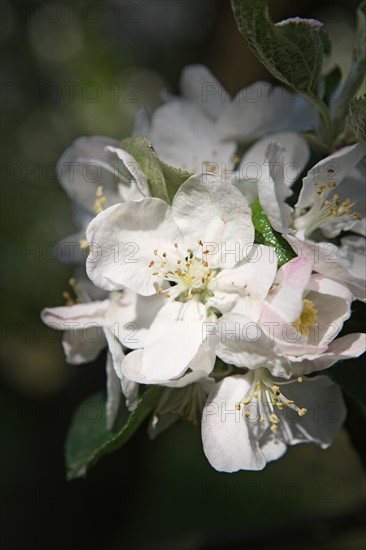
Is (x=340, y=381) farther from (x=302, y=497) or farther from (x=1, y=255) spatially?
(x=302, y=497)

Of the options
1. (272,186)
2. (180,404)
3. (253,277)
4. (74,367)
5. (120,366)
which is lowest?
(74,367)

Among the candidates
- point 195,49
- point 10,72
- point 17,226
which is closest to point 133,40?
point 195,49

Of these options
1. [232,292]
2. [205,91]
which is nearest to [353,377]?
[232,292]

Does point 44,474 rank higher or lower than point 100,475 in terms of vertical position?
higher

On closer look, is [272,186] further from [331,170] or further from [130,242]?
[130,242]

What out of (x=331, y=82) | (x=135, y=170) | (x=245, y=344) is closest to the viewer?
(x=245, y=344)

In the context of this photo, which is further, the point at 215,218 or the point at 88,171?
the point at 88,171

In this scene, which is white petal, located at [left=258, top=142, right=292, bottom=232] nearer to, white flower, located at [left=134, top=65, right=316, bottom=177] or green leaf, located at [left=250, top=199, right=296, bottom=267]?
green leaf, located at [left=250, top=199, right=296, bottom=267]
